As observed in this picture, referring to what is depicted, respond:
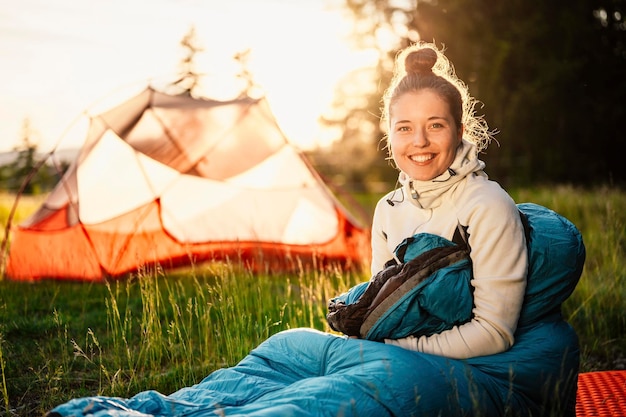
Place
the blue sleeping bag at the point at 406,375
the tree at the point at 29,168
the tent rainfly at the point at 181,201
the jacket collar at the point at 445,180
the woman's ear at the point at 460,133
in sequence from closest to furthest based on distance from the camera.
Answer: the blue sleeping bag at the point at 406,375 → the jacket collar at the point at 445,180 → the woman's ear at the point at 460,133 → the tree at the point at 29,168 → the tent rainfly at the point at 181,201

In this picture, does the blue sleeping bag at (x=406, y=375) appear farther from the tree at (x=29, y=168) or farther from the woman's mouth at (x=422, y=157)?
the tree at (x=29, y=168)

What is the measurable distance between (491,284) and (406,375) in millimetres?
380

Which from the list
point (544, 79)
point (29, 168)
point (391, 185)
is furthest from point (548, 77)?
point (29, 168)

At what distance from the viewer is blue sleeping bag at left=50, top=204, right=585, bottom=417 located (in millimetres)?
1737

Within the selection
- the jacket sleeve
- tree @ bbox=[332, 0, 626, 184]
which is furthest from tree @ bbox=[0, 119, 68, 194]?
tree @ bbox=[332, 0, 626, 184]

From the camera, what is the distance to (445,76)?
2.28m

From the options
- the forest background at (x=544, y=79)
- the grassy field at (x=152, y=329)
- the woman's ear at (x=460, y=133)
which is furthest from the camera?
the forest background at (x=544, y=79)

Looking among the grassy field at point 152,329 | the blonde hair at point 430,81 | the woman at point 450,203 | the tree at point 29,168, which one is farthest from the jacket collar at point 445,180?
the tree at point 29,168

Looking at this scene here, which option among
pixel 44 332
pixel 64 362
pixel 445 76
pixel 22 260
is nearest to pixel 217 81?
pixel 22 260

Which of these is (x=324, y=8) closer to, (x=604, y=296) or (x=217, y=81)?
(x=217, y=81)

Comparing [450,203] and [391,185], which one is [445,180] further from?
[391,185]

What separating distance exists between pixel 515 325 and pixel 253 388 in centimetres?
84

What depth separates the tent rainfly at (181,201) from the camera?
529 cm

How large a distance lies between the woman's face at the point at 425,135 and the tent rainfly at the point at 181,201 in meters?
3.13
